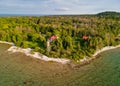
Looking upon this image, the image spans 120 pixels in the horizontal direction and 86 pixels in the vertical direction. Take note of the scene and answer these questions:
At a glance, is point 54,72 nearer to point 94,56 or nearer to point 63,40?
point 94,56

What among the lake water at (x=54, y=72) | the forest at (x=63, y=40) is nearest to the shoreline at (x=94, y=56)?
the forest at (x=63, y=40)

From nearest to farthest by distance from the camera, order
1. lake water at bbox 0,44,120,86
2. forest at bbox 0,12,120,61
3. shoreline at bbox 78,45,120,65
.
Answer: lake water at bbox 0,44,120,86
shoreline at bbox 78,45,120,65
forest at bbox 0,12,120,61

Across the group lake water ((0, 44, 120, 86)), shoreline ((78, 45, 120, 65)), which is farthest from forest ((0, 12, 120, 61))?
lake water ((0, 44, 120, 86))

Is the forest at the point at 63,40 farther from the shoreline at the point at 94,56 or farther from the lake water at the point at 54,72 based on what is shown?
the lake water at the point at 54,72

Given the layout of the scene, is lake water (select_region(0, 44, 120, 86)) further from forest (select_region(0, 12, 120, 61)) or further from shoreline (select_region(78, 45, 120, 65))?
forest (select_region(0, 12, 120, 61))

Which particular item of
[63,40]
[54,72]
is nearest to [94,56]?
[63,40]

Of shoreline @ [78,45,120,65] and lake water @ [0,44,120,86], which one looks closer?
lake water @ [0,44,120,86]

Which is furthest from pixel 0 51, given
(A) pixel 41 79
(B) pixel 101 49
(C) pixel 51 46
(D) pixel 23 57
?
(B) pixel 101 49

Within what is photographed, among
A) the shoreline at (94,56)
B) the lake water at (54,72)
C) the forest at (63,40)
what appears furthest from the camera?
the forest at (63,40)
